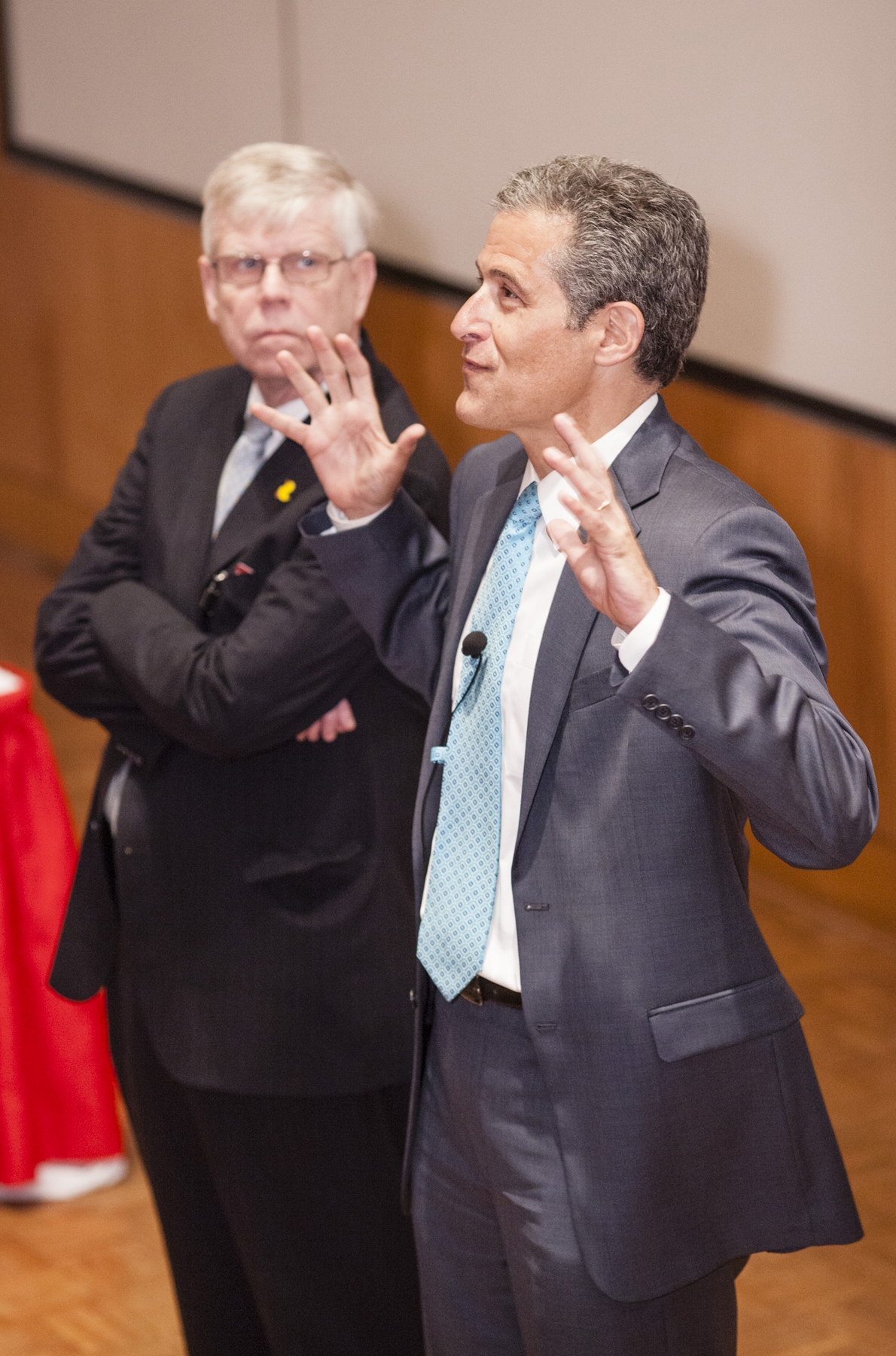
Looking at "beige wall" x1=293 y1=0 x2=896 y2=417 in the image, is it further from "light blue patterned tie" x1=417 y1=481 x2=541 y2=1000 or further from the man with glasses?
"light blue patterned tie" x1=417 y1=481 x2=541 y2=1000

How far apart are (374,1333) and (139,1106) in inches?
19.5

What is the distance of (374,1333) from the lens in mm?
2572

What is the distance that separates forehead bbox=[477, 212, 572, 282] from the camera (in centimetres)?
179

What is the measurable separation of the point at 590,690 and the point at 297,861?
2.61 ft

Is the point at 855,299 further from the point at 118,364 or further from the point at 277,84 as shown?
the point at 118,364

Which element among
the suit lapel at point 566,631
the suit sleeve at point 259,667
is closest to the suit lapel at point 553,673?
the suit lapel at point 566,631

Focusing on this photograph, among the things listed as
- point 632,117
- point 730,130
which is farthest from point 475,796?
point 632,117

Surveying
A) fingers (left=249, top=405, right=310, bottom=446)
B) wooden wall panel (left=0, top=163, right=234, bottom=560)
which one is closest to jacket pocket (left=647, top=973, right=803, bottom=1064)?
fingers (left=249, top=405, right=310, bottom=446)

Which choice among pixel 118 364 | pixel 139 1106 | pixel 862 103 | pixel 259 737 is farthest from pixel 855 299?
pixel 118 364

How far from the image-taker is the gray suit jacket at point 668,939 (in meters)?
1.74

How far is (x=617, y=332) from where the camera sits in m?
1.80

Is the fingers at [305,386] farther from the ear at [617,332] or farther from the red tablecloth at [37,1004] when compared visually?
the red tablecloth at [37,1004]

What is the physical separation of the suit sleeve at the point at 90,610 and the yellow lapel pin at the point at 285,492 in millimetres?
290

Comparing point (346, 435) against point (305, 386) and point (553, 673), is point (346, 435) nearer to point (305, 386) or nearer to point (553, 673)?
point (305, 386)
